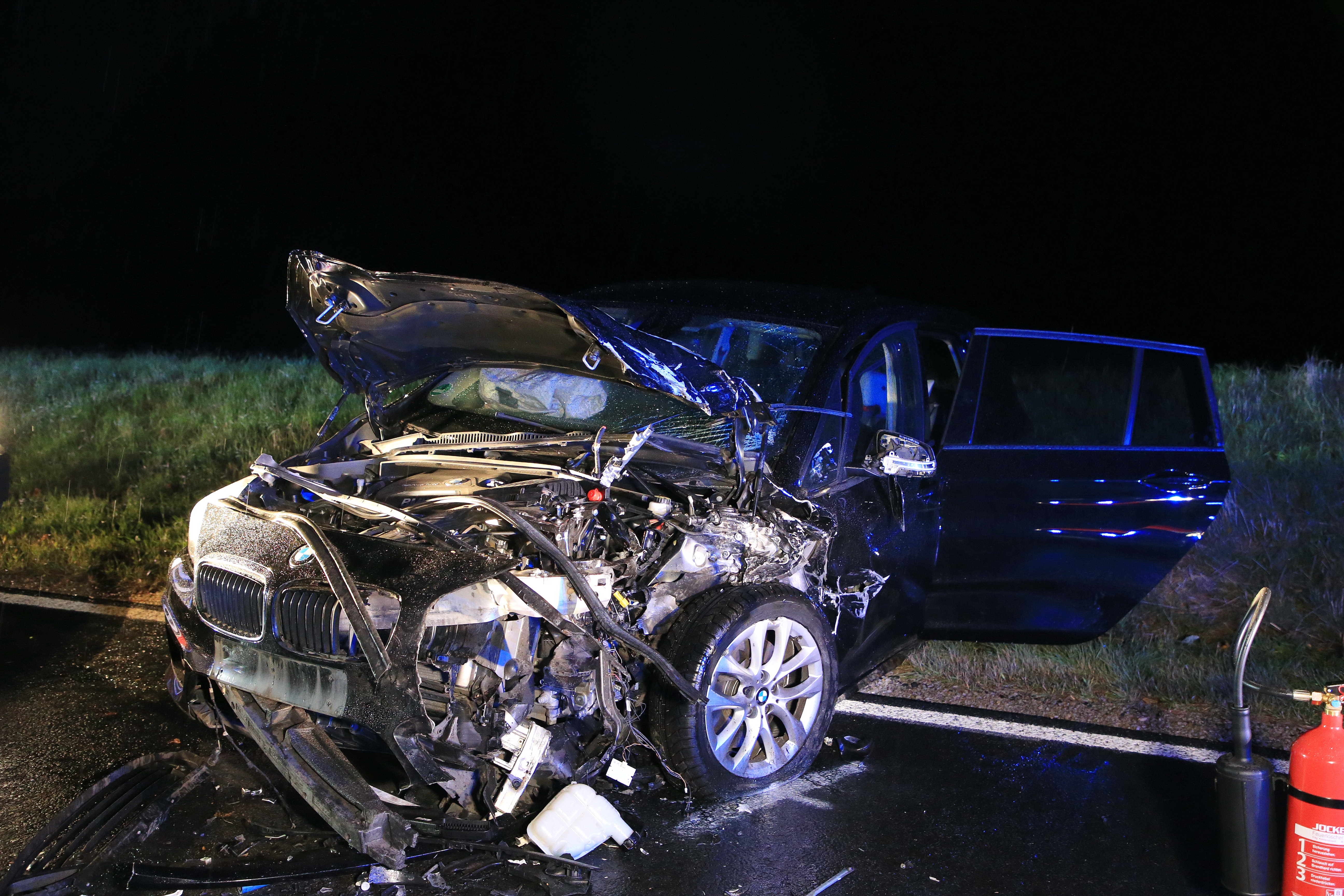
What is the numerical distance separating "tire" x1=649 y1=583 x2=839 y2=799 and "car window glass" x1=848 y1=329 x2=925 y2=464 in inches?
34.9

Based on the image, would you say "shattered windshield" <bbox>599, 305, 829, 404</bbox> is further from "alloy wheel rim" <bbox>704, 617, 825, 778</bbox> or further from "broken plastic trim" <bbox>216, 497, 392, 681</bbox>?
"broken plastic trim" <bbox>216, 497, 392, 681</bbox>

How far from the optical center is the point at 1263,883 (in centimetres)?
310

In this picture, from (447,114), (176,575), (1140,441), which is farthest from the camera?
(447,114)

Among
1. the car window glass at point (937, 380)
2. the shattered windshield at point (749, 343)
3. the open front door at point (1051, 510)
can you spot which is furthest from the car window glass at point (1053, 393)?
the shattered windshield at point (749, 343)

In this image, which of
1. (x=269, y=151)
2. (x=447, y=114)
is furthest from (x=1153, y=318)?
(x=269, y=151)

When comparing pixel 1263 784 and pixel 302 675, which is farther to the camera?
pixel 302 675

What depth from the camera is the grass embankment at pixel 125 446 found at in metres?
7.30

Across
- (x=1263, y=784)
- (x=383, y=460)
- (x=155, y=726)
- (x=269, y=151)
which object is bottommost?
(x=155, y=726)

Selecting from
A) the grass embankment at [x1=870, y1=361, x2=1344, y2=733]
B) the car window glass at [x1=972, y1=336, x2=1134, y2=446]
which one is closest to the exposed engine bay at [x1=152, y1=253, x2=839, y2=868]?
the car window glass at [x1=972, y1=336, x2=1134, y2=446]

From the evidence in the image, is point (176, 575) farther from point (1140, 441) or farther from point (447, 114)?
point (447, 114)

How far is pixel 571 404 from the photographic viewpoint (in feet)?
14.9

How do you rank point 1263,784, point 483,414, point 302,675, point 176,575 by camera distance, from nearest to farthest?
point 1263,784 → point 302,675 → point 176,575 → point 483,414

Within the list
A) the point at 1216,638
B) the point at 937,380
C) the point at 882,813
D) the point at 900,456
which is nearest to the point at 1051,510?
the point at 937,380

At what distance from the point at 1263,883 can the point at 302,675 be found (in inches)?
111
